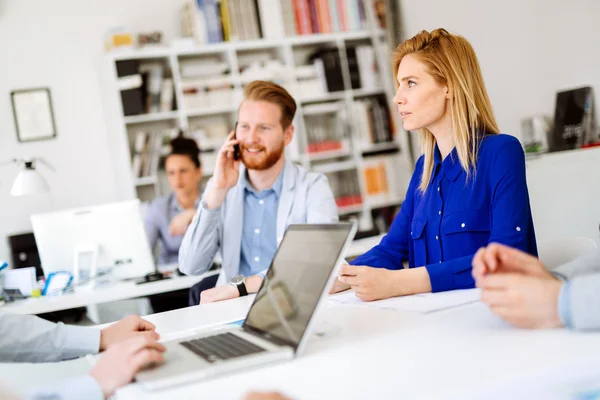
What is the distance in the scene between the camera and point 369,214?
579cm

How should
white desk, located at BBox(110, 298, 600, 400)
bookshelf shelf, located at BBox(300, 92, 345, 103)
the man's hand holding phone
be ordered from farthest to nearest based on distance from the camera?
1. bookshelf shelf, located at BBox(300, 92, 345, 103)
2. the man's hand holding phone
3. white desk, located at BBox(110, 298, 600, 400)

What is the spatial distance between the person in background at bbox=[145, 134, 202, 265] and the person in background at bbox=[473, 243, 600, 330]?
11.4 feet

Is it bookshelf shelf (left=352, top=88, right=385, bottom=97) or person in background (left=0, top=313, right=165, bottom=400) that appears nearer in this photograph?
person in background (left=0, top=313, right=165, bottom=400)

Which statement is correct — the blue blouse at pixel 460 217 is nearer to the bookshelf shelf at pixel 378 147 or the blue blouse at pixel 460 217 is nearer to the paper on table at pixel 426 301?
the paper on table at pixel 426 301

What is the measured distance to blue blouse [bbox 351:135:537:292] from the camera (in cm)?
171

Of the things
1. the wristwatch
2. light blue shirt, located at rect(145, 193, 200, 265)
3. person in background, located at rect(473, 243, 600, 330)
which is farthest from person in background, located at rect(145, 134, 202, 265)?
person in background, located at rect(473, 243, 600, 330)

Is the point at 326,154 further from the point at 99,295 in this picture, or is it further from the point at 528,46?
the point at 99,295

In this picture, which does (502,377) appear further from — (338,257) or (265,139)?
(265,139)

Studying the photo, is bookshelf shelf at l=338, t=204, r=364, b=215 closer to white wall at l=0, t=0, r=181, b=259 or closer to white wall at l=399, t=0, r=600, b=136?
white wall at l=399, t=0, r=600, b=136

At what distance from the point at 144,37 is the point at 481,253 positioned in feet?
14.6

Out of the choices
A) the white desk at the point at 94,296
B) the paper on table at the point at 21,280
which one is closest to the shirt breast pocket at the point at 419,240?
the white desk at the point at 94,296

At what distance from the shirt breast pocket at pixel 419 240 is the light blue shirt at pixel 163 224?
2721 mm

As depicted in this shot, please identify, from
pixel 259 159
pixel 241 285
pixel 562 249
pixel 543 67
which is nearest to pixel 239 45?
pixel 543 67

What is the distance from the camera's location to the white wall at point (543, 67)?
3.43 m
